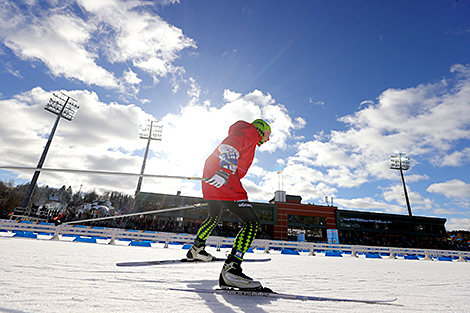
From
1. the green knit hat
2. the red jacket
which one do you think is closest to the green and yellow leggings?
the red jacket

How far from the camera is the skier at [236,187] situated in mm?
2753

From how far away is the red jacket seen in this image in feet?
10.6

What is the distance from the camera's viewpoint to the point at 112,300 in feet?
6.17

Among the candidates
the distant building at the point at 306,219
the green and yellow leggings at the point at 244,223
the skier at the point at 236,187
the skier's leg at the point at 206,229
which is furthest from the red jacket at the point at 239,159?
the distant building at the point at 306,219

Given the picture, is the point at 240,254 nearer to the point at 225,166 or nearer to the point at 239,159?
the point at 225,166

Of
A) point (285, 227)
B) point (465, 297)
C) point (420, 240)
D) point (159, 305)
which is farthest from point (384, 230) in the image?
point (159, 305)

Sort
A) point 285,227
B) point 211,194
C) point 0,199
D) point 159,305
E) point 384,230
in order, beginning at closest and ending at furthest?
point 159,305
point 211,194
point 285,227
point 384,230
point 0,199

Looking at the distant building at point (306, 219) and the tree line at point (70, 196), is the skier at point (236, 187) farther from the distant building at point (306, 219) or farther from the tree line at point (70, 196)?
the tree line at point (70, 196)

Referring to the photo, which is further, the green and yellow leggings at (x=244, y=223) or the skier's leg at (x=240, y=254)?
the green and yellow leggings at (x=244, y=223)

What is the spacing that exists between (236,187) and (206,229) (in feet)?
4.18

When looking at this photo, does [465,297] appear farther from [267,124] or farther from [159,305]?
[159,305]

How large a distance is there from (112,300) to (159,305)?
1.31ft

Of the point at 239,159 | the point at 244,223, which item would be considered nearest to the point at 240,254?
the point at 244,223

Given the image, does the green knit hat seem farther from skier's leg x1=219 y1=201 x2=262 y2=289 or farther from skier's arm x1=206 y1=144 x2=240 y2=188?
skier's leg x1=219 y1=201 x2=262 y2=289
